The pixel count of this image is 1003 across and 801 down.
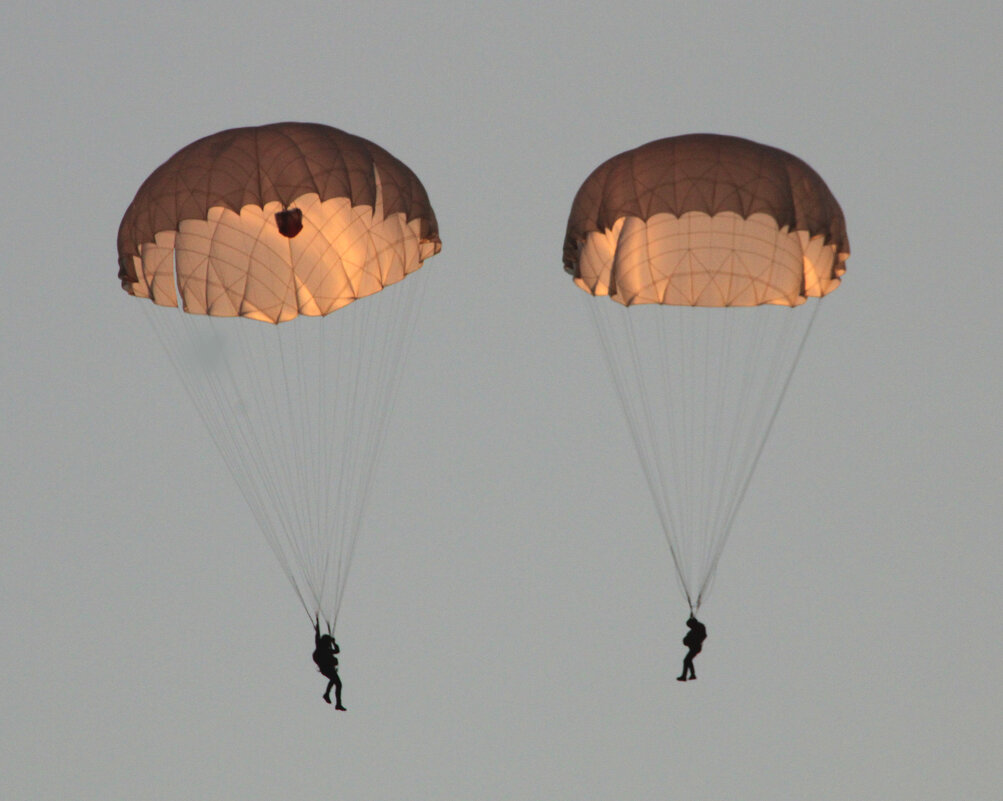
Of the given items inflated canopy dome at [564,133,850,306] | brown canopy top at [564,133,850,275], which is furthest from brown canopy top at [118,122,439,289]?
inflated canopy dome at [564,133,850,306]

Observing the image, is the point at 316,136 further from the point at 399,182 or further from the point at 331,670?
the point at 331,670

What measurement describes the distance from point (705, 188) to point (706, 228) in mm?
1299

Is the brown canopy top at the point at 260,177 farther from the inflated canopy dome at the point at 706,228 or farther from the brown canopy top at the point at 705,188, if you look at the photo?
the inflated canopy dome at the point at 706,228

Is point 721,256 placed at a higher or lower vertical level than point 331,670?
higher

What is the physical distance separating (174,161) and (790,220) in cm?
795

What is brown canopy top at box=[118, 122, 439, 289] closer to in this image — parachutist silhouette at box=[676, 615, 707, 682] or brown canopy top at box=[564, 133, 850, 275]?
brown canopy top at box=[564, 133, 850, 275]

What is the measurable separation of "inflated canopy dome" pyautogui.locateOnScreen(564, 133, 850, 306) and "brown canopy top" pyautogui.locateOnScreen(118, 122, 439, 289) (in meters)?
2.63

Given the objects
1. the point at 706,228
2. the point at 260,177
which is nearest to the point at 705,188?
the point at 706,228

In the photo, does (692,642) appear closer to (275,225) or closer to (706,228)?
(706,228)

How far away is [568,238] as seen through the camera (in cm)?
3722

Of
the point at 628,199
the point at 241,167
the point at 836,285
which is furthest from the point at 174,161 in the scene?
the point at 836,285

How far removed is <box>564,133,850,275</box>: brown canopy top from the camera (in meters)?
36.2

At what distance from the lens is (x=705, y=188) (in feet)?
119

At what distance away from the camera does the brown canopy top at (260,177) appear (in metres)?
35.7
